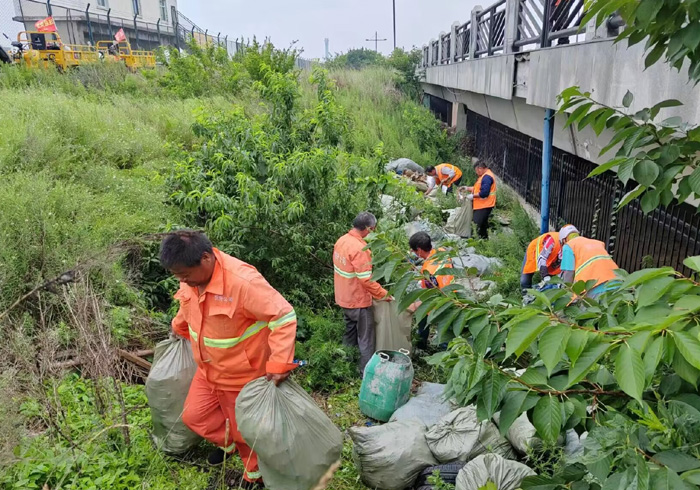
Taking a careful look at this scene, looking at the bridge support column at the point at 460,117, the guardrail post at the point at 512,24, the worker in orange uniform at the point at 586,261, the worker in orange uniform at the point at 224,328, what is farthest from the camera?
the bridge support column at the point at 460,117

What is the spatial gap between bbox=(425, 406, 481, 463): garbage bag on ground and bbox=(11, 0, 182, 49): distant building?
88.0 ft

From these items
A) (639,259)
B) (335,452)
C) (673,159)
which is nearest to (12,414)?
(335,452)

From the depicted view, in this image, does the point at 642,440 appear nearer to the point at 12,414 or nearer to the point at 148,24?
the point at 12,414

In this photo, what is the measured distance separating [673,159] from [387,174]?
3671 millimetres

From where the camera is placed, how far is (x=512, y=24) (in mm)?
7109

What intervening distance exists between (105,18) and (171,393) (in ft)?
106

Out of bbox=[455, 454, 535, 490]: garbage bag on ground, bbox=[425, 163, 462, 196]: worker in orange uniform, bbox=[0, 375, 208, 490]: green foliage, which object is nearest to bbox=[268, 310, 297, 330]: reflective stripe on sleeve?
bbox=[0, 375, 208, 490]: green foliage

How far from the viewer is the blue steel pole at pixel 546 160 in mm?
5945

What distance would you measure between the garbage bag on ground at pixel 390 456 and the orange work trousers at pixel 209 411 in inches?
24.3

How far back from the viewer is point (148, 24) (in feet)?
111

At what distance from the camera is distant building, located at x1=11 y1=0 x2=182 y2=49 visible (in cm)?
2384

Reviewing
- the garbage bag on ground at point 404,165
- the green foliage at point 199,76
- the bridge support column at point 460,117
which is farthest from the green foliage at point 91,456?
the bridge support column at point 460,117

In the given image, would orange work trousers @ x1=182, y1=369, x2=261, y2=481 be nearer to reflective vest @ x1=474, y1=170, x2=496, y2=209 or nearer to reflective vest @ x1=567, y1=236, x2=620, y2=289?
reflective vest @ x1=567, y1=236, x2=620, y2=289

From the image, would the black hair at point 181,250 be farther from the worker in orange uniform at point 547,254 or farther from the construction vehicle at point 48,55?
the construction vehicle at point 48,55
